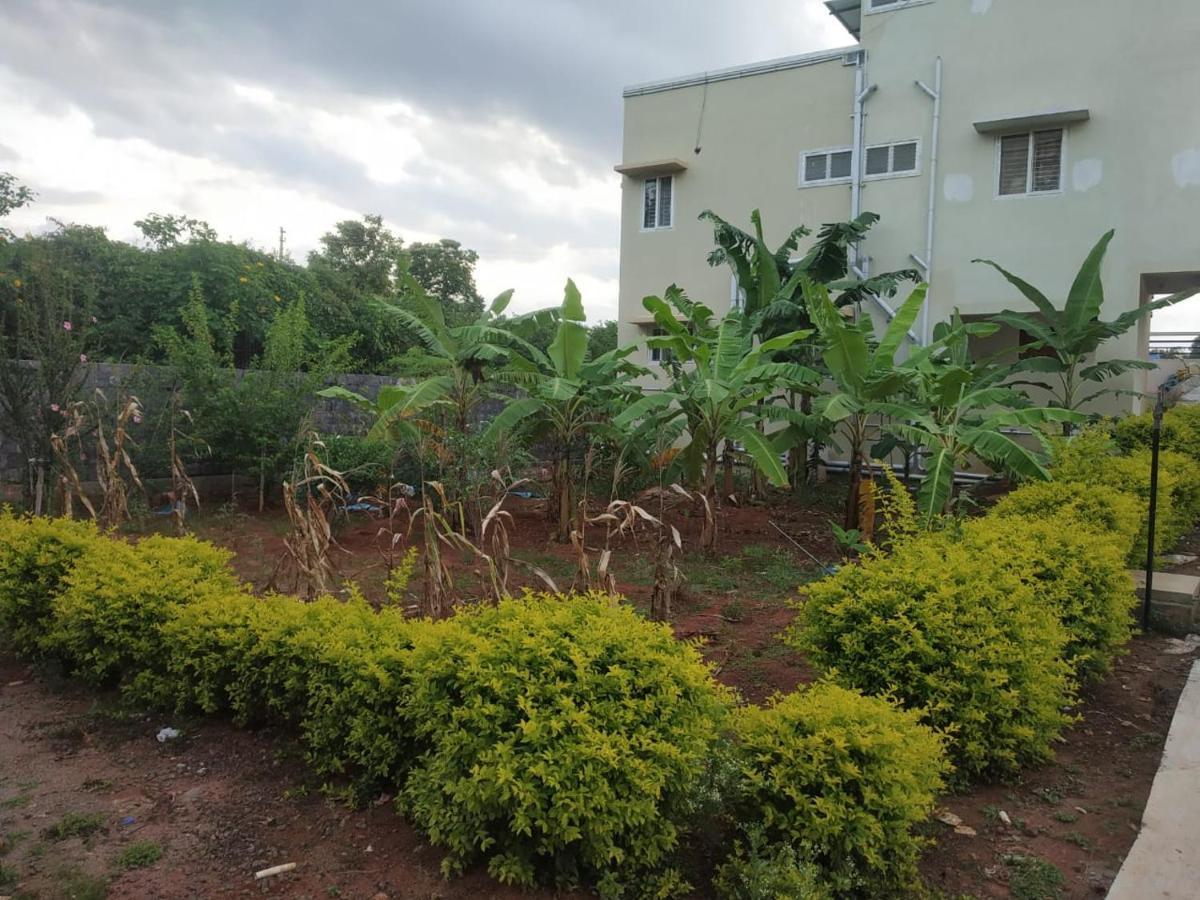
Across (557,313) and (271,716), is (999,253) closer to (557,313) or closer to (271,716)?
(557,313)

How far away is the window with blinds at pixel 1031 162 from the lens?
12211mm

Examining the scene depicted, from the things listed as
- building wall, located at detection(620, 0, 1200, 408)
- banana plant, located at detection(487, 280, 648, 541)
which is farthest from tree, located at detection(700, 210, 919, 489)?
banana plant, located at detection(487, 280, 648, 541)

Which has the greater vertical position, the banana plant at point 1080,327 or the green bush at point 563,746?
the banana plant at point 1080,327

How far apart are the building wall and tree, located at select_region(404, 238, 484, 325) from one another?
14948 millimetres

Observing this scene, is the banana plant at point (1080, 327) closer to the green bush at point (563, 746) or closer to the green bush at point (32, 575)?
the green bush at point (563, 746)

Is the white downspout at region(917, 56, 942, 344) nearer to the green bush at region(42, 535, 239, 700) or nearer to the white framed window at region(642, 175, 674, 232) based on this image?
the white framed window at region(642, 175, 674, 232)

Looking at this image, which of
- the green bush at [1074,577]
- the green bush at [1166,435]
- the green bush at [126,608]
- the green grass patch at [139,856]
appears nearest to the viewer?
the green grass patch at [139,856]

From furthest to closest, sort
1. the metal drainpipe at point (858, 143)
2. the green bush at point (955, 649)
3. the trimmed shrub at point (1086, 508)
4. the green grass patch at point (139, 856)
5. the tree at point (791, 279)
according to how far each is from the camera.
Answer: the metal drainpipe at point (858, 143) < the tree at point (791, 279) < the trimmed shrub at point (1086, 508) < the green bush at point (955, 649) < the green grass patch at point (139, 856)

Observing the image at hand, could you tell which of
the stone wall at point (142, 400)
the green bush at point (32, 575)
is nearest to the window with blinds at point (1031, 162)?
the stone wall at point (142, 400)

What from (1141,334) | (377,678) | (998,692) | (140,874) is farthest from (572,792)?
(1141,334)

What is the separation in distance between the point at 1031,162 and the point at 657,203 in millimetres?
6551

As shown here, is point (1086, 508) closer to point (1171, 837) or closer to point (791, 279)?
point (1171, 837)

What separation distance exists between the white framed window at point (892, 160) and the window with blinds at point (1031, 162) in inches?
52.1

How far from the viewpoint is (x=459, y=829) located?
8.27 feet
